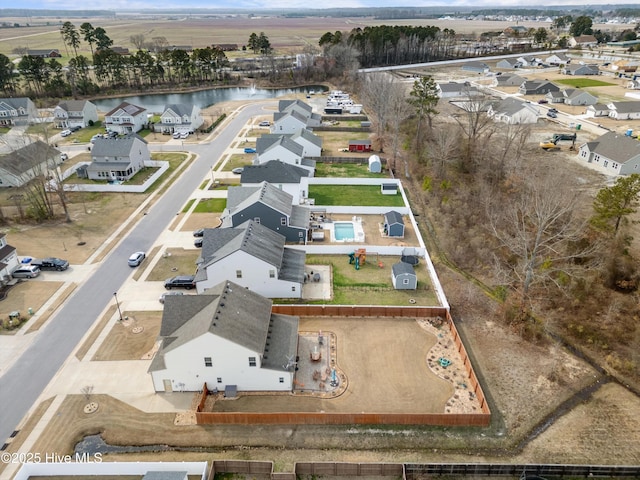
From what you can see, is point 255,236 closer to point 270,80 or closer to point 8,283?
point 8,283

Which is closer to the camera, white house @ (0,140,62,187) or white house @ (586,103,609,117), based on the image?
white house @ (0,140,62,187)

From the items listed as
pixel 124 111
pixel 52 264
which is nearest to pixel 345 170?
pixel 52 264

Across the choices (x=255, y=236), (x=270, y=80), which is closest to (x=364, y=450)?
(x=255, y=236)

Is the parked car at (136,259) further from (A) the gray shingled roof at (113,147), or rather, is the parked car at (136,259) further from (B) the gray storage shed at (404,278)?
(A) the gray shingled roof at (113,147)

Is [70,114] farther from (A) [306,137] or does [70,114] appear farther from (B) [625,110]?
(B) [625,110]

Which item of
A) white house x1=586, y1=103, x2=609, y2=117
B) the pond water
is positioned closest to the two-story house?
the pond water

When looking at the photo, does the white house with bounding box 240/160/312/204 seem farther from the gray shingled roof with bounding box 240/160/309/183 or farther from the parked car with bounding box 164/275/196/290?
the parked car with bounding box 164/275/196/290

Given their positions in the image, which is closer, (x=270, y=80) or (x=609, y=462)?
(x=609, y=462)
